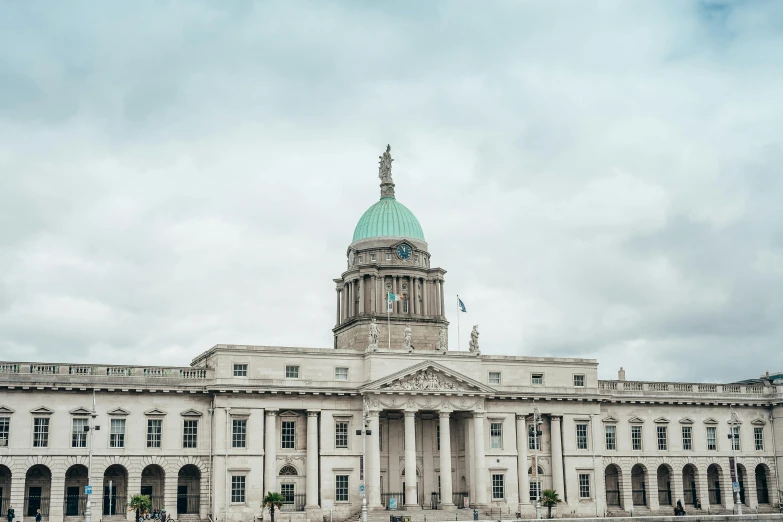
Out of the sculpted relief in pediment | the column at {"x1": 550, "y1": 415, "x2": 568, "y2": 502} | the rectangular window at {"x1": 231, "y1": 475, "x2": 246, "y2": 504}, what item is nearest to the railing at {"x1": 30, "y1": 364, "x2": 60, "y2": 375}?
the rectangular window at {"x1": 231, "y1": 475, "x2": 246, "y2": 504}

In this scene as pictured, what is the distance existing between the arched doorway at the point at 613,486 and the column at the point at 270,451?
107 feet

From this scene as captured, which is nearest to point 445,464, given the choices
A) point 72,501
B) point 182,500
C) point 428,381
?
point 428,381

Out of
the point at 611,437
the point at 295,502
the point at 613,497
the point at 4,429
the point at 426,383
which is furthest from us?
the point at 613,497

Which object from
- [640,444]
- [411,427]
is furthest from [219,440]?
[640,444]

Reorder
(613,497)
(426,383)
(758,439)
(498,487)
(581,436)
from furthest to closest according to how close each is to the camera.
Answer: (758,439) → (613,497) → (581,436) → (498,487) → (426,383)

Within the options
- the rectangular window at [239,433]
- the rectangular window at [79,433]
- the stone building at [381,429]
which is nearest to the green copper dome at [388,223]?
the stone building at [381,429]

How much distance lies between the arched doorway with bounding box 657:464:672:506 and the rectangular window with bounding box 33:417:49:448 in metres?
56.5

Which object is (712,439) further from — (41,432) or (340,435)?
(41,432)

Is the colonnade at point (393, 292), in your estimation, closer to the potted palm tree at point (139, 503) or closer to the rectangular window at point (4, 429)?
the potted palm tree at point (139, 503)

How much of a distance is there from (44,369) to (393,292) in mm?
34999

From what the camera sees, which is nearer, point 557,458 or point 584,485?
point 557,458

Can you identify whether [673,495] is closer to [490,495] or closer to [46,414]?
[490,495]

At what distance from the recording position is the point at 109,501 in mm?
79000

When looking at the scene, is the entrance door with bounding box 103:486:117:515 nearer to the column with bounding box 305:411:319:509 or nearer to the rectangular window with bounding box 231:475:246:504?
the rectangular window with bounding box 231:475:246:504
